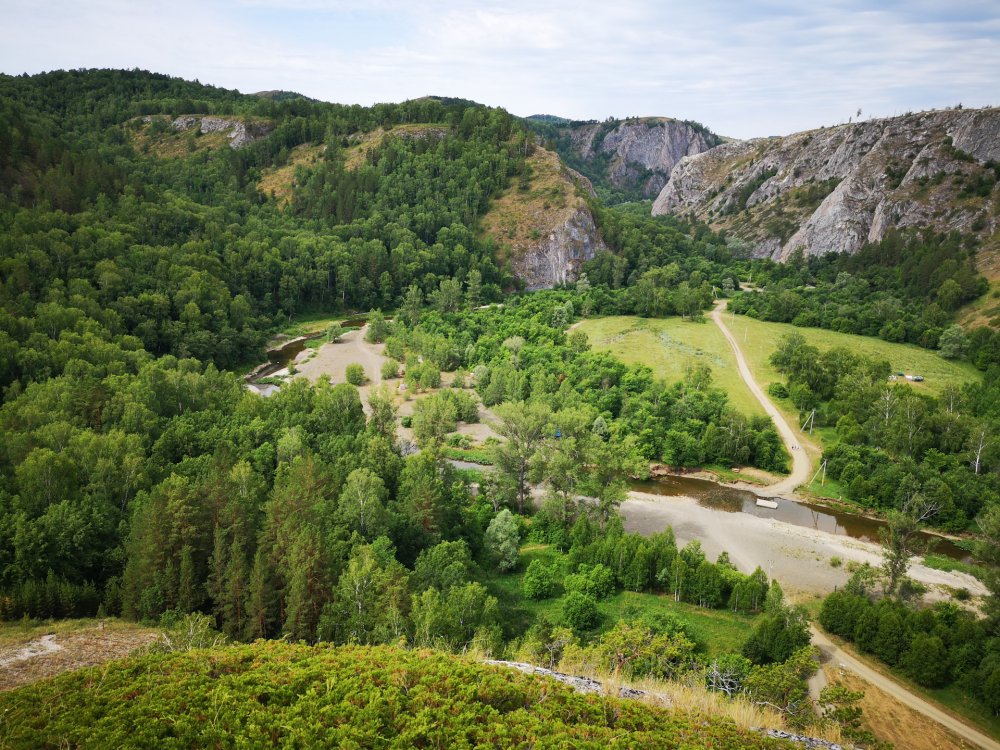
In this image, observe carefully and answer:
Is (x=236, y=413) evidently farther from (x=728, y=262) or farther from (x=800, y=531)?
(x=728, y=262)

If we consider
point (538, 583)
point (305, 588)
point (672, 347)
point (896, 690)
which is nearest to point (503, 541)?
point (538, 583)

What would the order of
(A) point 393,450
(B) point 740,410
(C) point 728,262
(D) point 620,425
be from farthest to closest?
(C) point 728,262, (B) point 740,410, (D) point 620,425, (A) point 393,450

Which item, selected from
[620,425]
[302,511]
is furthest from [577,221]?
[302,511]

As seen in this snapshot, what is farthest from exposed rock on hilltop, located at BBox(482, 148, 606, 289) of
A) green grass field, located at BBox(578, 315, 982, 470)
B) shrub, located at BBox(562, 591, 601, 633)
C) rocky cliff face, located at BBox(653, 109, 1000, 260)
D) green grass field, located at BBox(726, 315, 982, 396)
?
shrub, located at BBox(562, 591, 601, 633)

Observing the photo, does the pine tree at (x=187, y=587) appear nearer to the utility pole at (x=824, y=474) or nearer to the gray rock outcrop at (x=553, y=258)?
the utility pole at (x=824, y=474)

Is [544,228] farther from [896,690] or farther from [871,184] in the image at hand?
[896,690]
